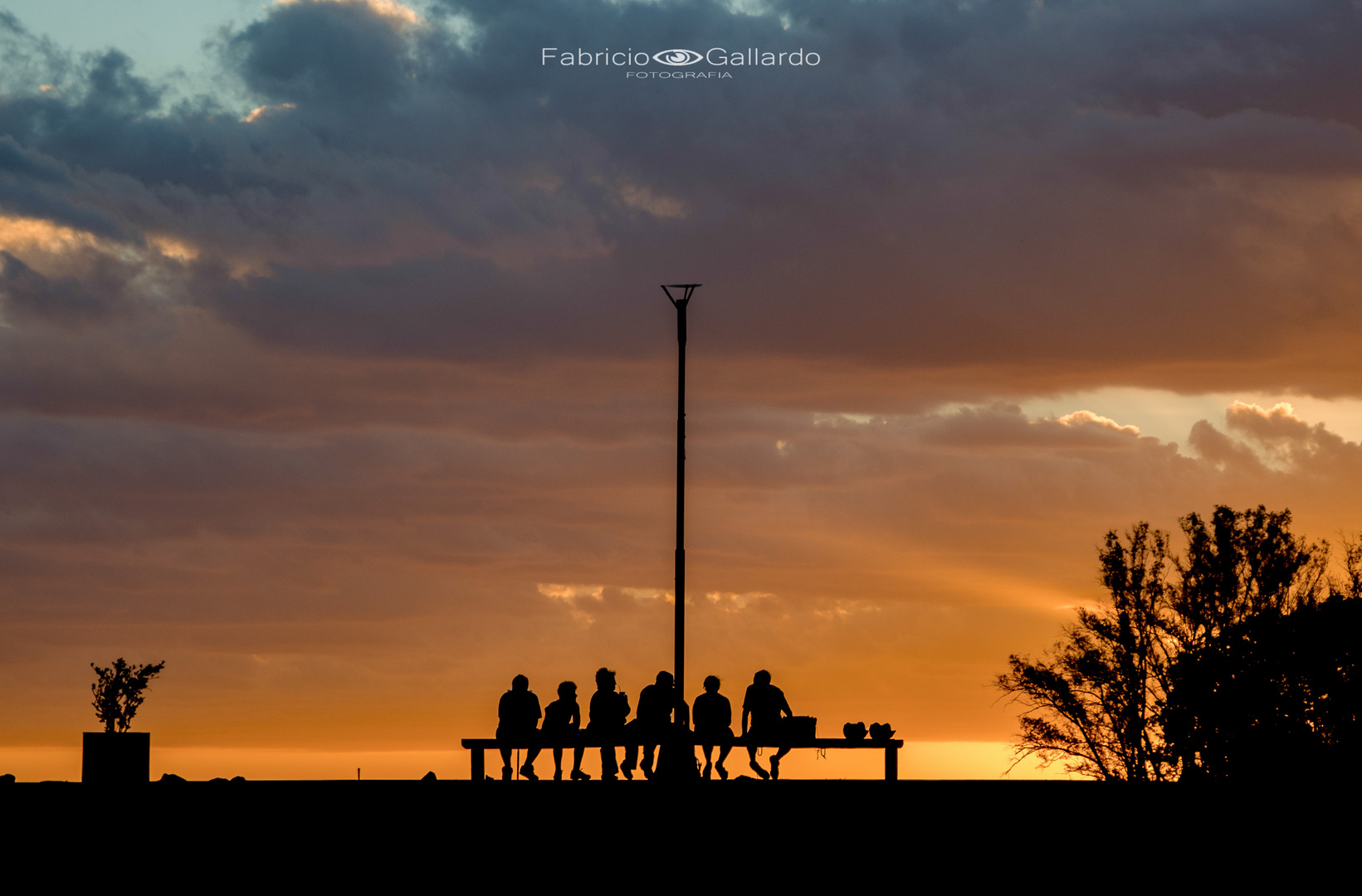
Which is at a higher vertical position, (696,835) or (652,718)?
(652,718)

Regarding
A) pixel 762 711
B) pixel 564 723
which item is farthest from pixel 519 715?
pixel 762 711

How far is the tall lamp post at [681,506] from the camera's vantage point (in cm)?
2745

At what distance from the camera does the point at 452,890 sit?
46.0 ft

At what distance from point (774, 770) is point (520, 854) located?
911 centimetres

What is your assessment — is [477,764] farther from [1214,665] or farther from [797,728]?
[1214,665]

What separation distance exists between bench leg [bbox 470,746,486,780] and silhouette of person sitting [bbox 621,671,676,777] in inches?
98.7

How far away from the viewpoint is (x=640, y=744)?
23.2 meters

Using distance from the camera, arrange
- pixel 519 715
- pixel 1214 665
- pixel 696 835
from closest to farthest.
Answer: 1. pixel 696 835
2. pixel 519 715
3. pixel 1214 665

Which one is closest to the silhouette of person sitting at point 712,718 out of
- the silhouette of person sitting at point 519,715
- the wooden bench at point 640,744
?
the wooden bench at point 640,744

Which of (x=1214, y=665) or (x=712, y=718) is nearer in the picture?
(x=712, y=718)

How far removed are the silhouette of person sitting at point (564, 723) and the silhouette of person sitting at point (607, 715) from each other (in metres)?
0.26

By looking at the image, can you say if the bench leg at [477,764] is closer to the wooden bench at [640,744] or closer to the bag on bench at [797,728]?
the wooden bench at [640,744]

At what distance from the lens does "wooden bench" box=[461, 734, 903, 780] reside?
23.0m

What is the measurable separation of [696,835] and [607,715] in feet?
23.0
